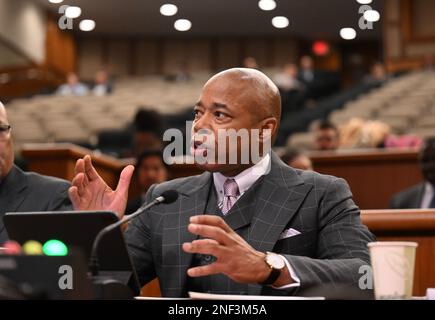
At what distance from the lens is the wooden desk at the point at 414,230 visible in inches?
98.9

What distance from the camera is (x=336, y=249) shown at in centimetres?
196

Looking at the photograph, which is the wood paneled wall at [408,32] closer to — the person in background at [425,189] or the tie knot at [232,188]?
the person in background at [425,189]

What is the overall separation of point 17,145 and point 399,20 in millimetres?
8943

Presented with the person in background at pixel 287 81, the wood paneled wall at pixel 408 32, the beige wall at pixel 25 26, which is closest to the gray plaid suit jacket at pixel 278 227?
the person in background at pixel 287 81

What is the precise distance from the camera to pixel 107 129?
29.4 feet

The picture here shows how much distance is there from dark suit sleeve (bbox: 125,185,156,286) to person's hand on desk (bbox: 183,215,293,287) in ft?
1.71

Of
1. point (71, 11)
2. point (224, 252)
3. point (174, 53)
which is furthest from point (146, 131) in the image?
point (174, 53)

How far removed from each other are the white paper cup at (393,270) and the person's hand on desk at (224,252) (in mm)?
269

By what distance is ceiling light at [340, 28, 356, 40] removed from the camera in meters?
17.9

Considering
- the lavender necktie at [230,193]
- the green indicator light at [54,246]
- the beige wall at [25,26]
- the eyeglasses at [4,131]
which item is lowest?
the green indicator light at [54,246]

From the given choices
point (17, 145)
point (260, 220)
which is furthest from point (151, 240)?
point (17, 145)

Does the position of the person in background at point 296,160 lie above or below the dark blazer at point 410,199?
above

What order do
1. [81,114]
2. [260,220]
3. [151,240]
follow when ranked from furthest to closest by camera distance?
[81,114] < [151,240] < [260,220]
